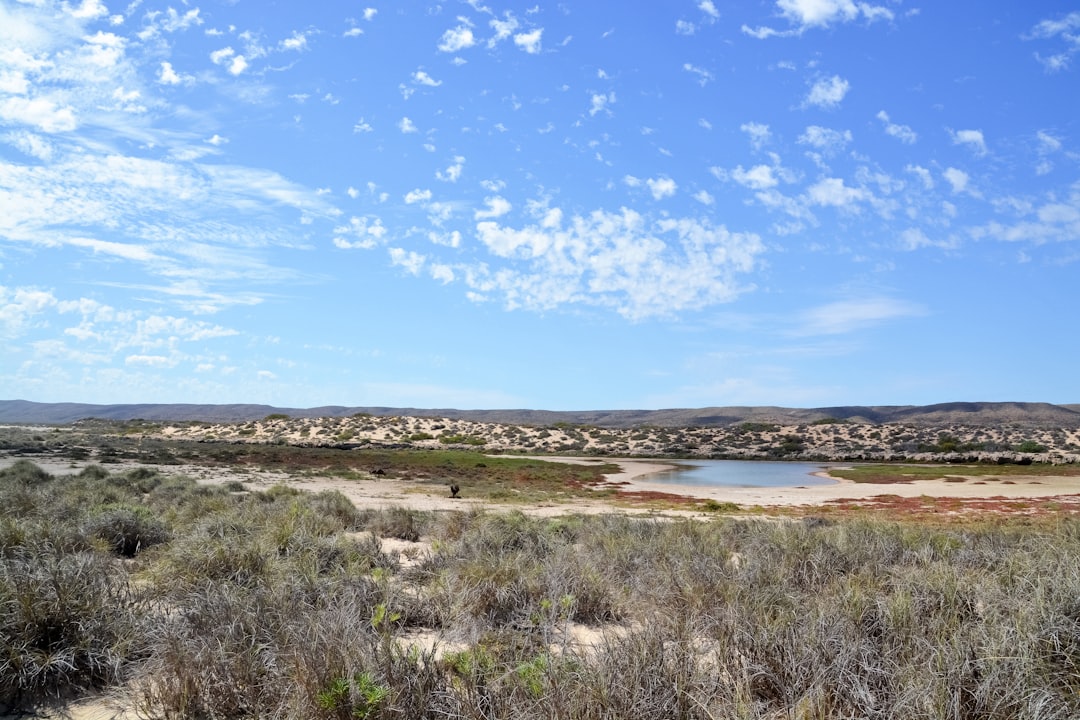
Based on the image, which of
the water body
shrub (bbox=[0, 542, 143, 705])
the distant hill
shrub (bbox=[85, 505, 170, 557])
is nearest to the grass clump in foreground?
shrub (bbox=[0, 542, 143, 705])

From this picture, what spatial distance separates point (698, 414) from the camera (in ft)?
518

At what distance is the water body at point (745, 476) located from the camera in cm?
3900

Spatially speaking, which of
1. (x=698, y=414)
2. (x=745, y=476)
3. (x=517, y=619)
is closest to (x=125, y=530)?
(x=517, y=619)

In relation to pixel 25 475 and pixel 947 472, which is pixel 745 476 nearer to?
pixel 947 472

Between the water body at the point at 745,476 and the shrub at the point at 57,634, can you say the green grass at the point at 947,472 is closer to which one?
the water body at the point at 745,476

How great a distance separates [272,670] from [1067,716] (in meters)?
4.66

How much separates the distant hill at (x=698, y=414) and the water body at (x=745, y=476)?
5311 cm

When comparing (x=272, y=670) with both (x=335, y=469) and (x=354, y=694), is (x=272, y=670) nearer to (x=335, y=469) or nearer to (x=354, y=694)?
(x=354, y=694)

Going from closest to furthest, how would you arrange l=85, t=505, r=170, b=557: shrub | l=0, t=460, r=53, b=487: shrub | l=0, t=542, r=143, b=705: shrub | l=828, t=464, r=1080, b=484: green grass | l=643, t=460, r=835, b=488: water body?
l=0, t=542, r=143, b=705: shrub, l=85, t=505, r=170, b=557: shrub, l=0, t=460, r=53, b=487: shrub, l=643, t=460, r=835, b=488: water body, l=828, t=464, r=1080, b=484: green grass

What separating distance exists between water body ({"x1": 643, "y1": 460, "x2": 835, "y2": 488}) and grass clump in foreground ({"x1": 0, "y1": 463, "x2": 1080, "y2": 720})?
103 feet

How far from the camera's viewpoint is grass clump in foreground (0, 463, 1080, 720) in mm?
4059

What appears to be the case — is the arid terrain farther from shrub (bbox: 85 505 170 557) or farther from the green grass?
the green grass

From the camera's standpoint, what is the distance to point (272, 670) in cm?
466

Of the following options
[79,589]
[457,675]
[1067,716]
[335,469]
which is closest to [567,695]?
[457,675]
